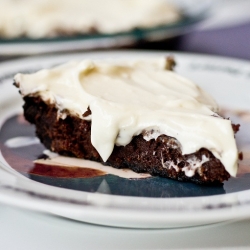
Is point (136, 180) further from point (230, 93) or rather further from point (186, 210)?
point (230, 93)

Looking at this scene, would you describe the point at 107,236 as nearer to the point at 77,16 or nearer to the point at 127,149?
the point at 127,149


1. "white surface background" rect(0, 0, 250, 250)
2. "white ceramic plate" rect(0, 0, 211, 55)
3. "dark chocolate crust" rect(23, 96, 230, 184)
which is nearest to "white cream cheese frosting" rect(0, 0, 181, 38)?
"white ceramic plate" rect(0, 0, 211, 55)

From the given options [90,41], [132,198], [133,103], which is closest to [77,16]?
[90,41]

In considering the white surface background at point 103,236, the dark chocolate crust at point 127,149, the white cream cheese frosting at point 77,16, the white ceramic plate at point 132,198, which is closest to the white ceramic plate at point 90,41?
the white cream cheese frosting at point 77,16

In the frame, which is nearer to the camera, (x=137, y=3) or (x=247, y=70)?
(x=247, y=70)

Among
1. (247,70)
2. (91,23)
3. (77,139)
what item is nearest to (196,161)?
(77,139)

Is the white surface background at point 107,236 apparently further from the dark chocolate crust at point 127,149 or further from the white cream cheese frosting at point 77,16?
the white cream cheese frosting at point 77,16

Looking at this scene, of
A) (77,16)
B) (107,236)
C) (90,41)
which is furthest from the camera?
(77,16)
